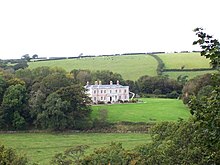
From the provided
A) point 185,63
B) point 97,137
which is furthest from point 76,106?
point 185,63

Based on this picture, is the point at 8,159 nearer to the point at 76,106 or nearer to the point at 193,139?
the point at 193,139

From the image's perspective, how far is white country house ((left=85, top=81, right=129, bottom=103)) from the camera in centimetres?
8581

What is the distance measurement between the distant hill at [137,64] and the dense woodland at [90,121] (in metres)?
13.9

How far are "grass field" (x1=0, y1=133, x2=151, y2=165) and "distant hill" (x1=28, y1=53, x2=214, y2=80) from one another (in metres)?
56.4

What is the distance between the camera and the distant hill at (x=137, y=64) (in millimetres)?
112125

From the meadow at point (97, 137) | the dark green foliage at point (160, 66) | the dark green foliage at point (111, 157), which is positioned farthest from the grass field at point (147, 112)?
the dark green foliage at point (111, 157)

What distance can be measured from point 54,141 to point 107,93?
36.0 meters

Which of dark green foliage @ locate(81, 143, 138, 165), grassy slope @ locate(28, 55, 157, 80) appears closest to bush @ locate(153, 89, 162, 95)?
grassy slope @ locate(28, 55, 157, 80)

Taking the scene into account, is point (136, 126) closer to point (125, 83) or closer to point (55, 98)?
point (55, 98)

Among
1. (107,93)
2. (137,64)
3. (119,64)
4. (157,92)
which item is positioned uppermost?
→ (119,64)

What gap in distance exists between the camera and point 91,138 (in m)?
53.1

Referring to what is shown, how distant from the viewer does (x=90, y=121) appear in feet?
202

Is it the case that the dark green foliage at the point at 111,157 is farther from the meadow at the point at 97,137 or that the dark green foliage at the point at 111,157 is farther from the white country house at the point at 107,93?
the white country house at the point at 107,93

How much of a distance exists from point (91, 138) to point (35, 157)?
43.2 ft
